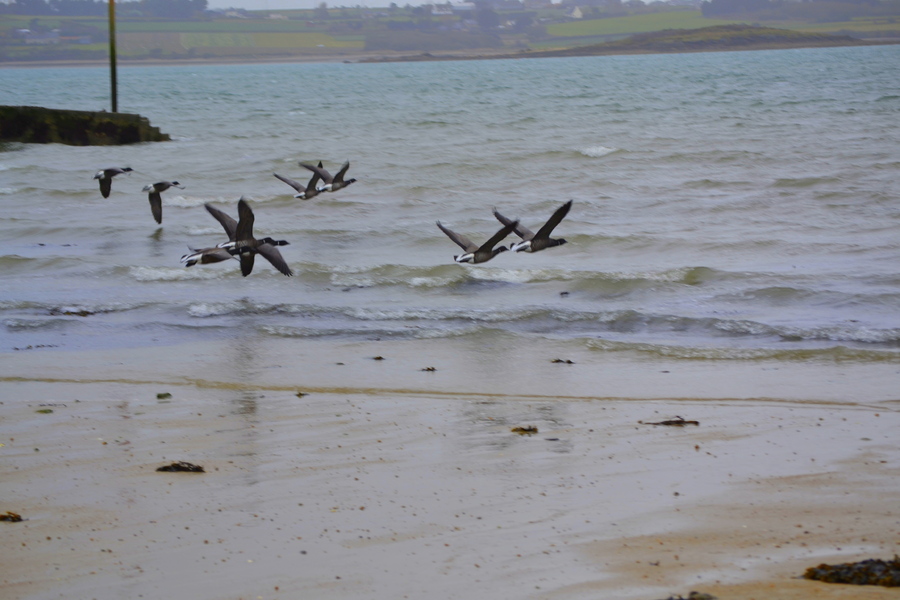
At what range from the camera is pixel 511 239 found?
17.7 m

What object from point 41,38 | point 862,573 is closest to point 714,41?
point 41,38

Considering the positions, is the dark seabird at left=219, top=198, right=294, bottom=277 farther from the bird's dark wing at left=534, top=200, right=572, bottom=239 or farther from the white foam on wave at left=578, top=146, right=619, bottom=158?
the white foam on wave at left=578, top=146, right=619, bottom=158

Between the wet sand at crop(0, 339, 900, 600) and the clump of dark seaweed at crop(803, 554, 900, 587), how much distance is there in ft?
0.29

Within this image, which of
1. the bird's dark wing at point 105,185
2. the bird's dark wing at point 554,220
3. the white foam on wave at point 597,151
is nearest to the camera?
the bird's dark wing at point 554,220

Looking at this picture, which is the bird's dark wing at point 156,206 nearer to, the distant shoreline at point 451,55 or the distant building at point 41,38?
the distant shoreline at point 451,55

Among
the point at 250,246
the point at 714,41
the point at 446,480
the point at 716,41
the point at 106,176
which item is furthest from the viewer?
the point at 714,41

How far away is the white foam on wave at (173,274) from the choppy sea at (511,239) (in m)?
0.05

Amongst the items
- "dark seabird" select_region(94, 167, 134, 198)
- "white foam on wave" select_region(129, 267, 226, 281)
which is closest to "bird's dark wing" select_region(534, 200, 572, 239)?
"white foam on wave" select_region(129, 267, 226, 281)

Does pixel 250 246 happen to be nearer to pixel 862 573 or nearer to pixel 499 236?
pixel 499 236

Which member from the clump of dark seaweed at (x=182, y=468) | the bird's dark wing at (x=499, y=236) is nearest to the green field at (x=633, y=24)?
the bird's dark wing at (x=499, y=236)

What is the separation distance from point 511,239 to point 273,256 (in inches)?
254

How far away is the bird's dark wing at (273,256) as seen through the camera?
11823mm

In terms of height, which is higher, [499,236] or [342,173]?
[342,173]

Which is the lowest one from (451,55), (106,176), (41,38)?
(106,176)
